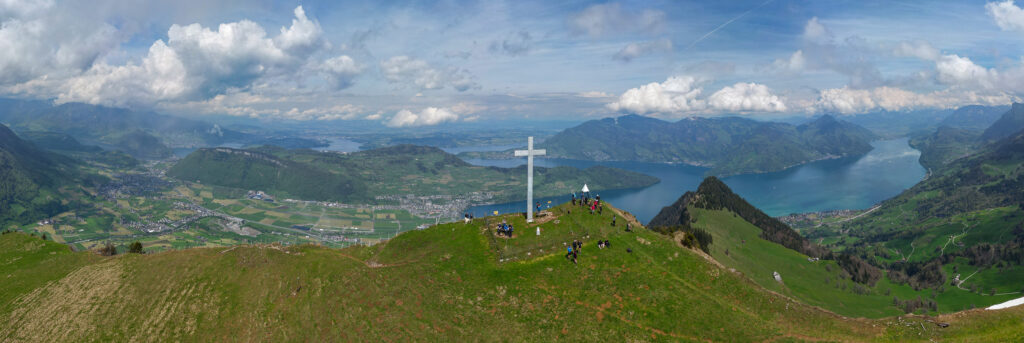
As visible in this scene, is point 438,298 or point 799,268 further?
point 799,268

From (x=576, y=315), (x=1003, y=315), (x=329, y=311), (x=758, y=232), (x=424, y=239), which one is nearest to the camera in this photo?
(x=1003, y=315)

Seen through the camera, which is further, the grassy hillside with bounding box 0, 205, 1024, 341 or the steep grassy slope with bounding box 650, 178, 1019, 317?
the steep grassy slope with bounding box 650, 178, 1019, 317

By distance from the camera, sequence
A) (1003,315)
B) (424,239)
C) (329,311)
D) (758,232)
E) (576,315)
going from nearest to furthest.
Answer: (1003,315) < (576,315) < (329,311) < (424,239) < (758,232)

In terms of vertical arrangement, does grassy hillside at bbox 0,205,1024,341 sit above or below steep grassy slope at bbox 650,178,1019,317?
above

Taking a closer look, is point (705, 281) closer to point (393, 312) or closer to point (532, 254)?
point (532, 254)

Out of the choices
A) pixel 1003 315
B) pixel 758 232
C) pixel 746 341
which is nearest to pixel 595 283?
pixel 746 341

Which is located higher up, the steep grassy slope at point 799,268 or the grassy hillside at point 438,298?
the grassy hillside at point 438,298

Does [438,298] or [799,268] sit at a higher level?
[438,298]

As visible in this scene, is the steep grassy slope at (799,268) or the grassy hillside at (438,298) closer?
the grassy hillside at (438,298)
